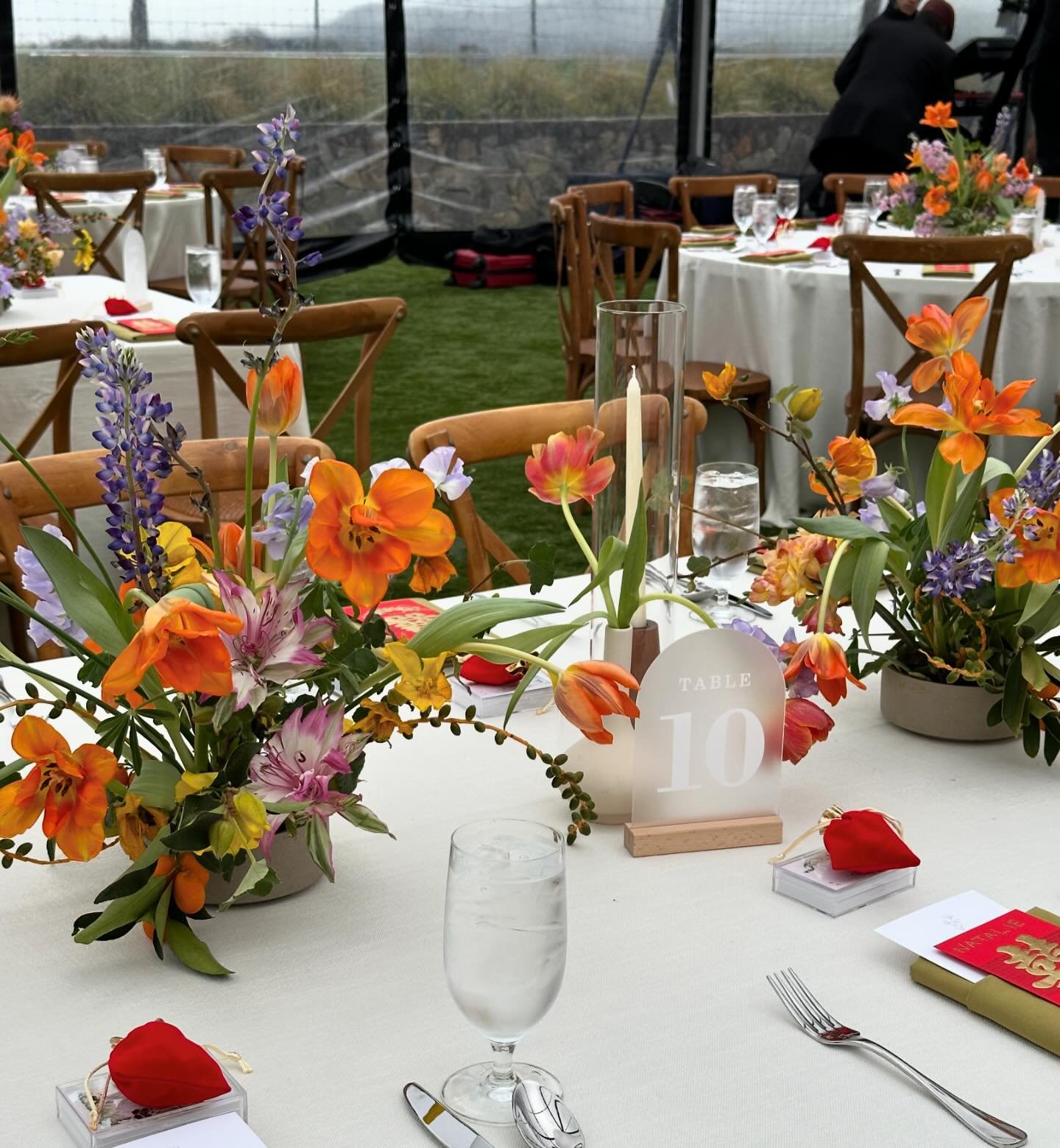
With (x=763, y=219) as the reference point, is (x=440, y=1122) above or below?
below

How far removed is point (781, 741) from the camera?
3.83 feet

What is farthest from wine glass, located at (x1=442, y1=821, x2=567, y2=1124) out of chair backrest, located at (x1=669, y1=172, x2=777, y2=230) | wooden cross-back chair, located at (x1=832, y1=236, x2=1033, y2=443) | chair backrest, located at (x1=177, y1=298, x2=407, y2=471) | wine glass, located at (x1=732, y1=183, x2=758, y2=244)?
chair backrest, located at (x1=669, y1=172, x2=777, y2=230)

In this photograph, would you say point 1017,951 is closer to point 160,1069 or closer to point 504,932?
point 504,932

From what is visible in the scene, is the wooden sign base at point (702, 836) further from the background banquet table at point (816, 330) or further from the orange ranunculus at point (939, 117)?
the orange ranunculus at point (939, 117)

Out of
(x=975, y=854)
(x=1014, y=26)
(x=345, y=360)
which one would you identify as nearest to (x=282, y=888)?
(x=975, y=854)

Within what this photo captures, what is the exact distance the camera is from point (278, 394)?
955mm

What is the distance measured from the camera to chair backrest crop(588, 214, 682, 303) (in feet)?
14.2

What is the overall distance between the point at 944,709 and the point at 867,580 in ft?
0.55

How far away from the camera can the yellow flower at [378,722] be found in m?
1.00

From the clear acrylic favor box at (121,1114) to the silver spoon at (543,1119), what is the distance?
16 centimetres

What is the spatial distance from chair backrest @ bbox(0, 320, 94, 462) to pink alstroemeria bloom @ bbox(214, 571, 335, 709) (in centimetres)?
174

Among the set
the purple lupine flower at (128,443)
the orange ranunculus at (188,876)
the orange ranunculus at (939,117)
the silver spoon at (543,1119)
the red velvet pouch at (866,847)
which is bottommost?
the silver spoon at (543,1119)

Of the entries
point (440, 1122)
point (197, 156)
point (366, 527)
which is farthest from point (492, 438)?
point (197, 156)

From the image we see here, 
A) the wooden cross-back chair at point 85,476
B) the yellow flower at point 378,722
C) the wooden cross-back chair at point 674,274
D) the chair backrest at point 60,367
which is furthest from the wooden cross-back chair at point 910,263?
the yellow flower at point 378,722
